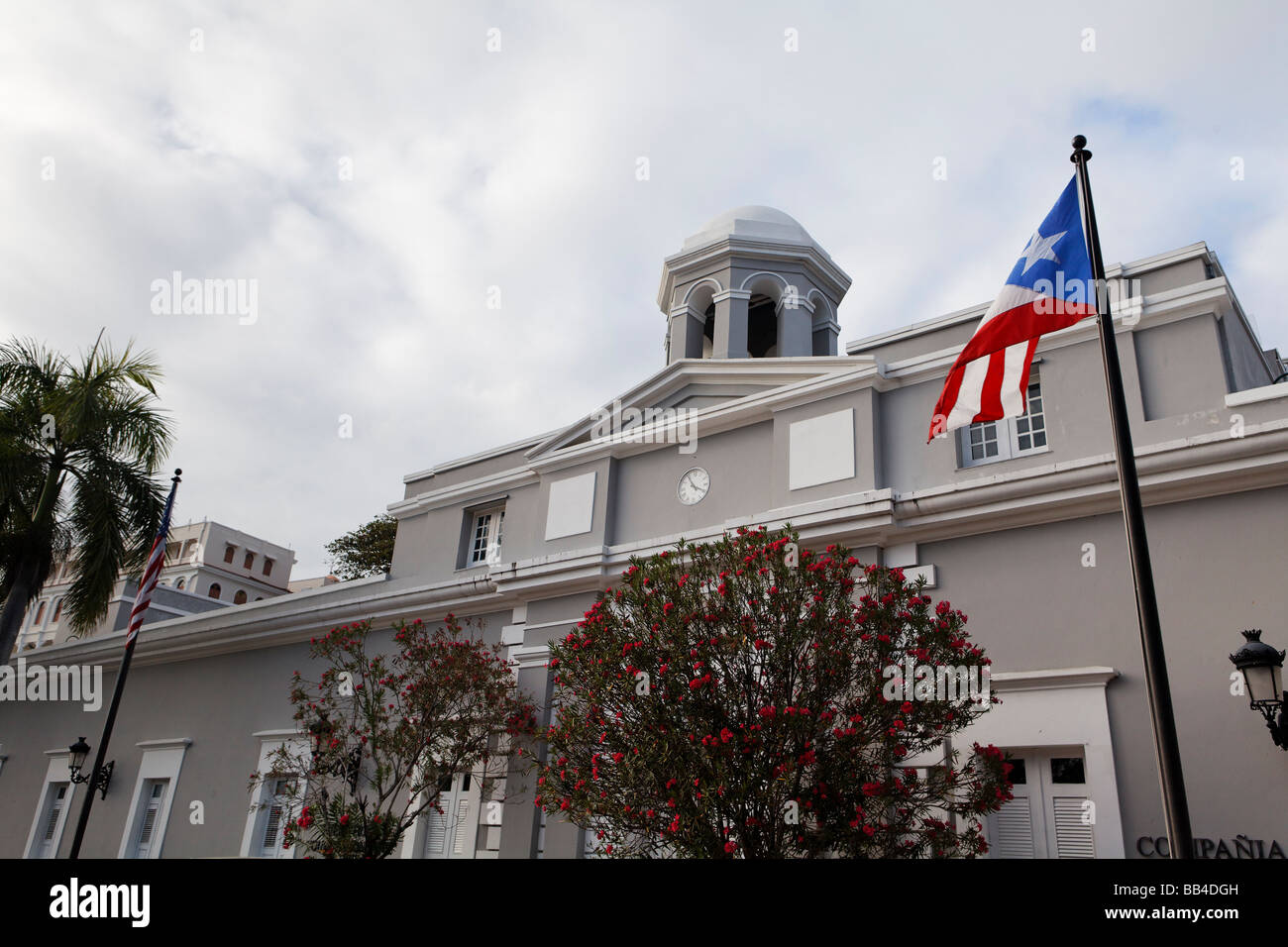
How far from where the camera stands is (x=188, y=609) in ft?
86.9

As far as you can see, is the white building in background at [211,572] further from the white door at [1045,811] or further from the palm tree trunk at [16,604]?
the white door at [1045,811]

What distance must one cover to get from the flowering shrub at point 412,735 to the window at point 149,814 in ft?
16.9

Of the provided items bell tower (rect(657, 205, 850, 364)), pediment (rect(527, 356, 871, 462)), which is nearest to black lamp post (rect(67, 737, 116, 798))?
pediment (rect(527, 356, 871, 462))

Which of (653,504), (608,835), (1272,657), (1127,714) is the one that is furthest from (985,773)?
(653,504)

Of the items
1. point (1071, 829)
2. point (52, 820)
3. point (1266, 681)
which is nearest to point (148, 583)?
point (52, 820)

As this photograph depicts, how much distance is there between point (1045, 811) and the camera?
967cm

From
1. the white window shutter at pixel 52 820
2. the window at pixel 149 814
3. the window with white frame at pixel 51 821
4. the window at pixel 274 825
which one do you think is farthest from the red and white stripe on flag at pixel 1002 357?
the white window shutter at pixel 52 820

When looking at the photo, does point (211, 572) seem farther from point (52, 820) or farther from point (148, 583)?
point (148, 583)

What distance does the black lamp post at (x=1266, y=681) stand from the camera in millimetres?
8141

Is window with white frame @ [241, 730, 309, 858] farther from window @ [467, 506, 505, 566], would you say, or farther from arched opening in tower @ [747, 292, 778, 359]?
arched opening in tower @ [747, 292, 778, 359]

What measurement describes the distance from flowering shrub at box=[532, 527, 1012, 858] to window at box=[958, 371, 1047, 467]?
2.95 m

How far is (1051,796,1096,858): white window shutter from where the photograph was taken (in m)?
9.35
